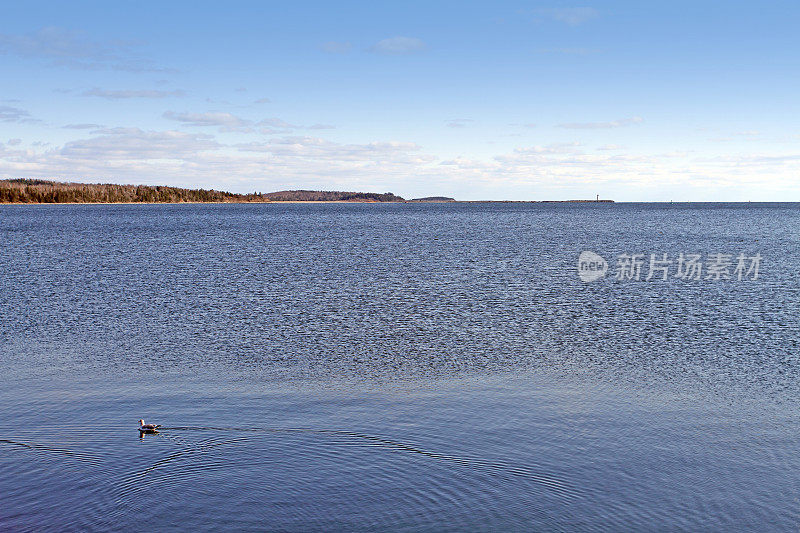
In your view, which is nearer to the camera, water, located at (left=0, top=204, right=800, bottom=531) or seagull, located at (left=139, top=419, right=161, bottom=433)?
water, located at (left=0, top=204, right=800, bottom=531)

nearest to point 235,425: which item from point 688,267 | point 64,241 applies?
point 688,267

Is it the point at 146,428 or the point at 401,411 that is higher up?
the point at 146,428

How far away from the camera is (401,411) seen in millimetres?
20875

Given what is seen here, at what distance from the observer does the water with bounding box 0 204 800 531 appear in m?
14.8

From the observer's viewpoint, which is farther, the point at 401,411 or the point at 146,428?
the point at 401,411

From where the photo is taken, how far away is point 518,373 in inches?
990

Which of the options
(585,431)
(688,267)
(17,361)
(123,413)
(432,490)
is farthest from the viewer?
(688,267)

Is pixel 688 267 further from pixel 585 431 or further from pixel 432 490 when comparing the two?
pixel 432 490

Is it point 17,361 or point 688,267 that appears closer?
point 17,361

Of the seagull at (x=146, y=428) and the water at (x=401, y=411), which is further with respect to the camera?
the seagull at (x=146, y=428)

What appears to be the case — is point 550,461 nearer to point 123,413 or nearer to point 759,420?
point 759,420

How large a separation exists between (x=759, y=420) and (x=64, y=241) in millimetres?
101232

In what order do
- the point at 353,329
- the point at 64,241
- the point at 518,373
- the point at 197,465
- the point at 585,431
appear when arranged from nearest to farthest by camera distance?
1. the point at 197,465
2. the point at 585,431
3. the point at 518,373
4. the point at 353,329
5. the point at 64,241

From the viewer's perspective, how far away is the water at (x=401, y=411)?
14805mm
